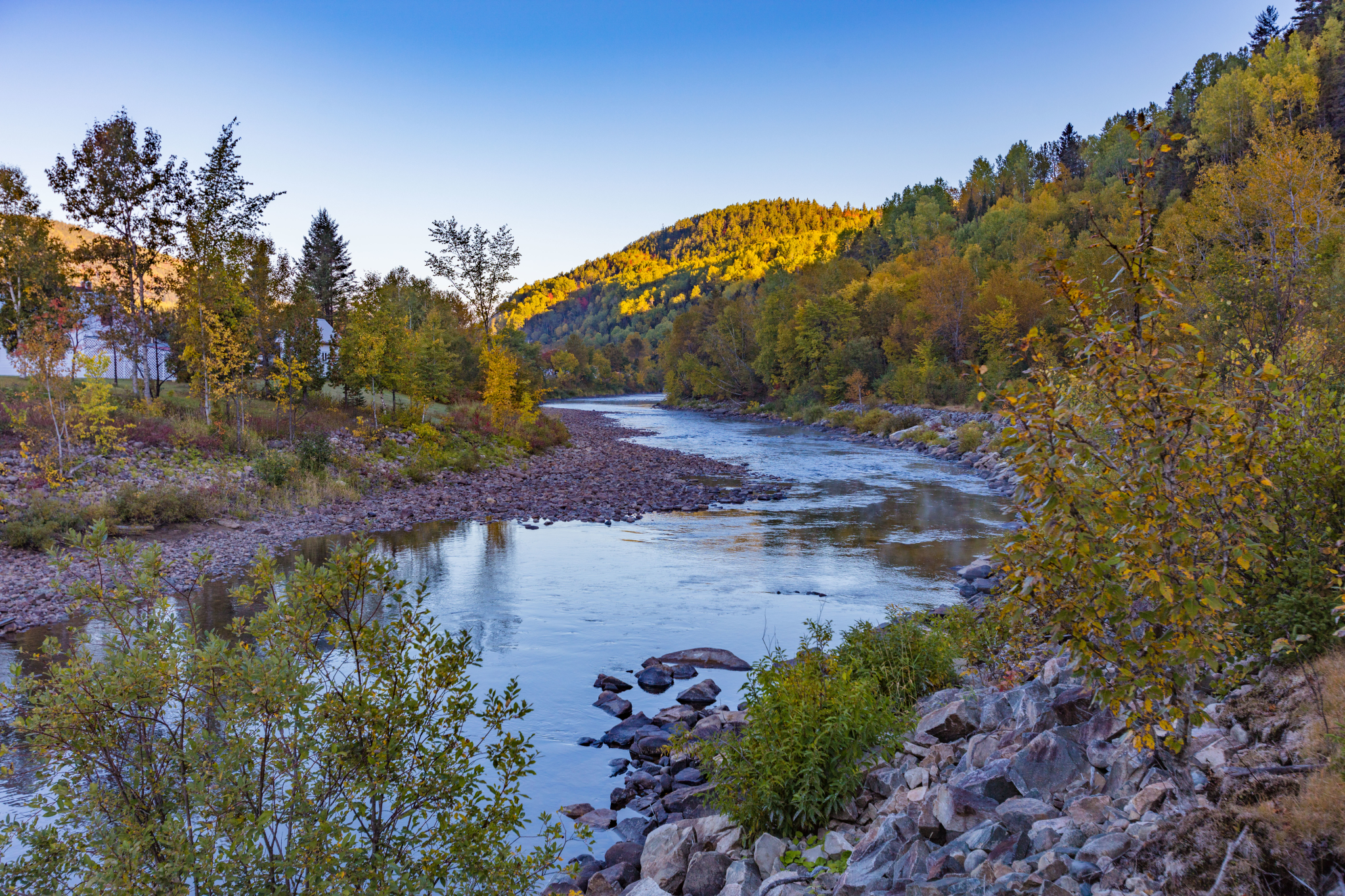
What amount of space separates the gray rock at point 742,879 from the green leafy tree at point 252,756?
140 cm

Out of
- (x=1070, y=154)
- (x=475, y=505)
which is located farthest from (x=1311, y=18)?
(x=475, y=505)

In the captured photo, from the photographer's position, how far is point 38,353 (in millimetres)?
17312

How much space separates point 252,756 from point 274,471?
2000 cm

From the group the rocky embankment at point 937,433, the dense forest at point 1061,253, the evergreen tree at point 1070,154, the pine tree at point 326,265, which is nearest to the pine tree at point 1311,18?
the dense forest at point 1061,253

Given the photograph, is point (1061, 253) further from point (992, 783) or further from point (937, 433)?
point (992, 783)

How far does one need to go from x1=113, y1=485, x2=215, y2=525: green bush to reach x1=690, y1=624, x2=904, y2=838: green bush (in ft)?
51.6

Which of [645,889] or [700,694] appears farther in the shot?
[700,694]

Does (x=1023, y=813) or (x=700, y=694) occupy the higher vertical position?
(x=1023, y=813)

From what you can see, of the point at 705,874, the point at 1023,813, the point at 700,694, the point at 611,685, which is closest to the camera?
the point at 1023,813

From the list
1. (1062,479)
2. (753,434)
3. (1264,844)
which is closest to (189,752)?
(1062,479)

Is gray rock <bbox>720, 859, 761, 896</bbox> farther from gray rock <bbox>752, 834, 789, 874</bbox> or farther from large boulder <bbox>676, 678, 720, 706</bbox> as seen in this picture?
large boulder <bbox>676, 678, 720, 706</bbox>

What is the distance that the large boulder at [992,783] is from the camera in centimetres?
528

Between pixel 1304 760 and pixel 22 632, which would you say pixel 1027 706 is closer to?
pixel 1304 760

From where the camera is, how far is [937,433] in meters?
41.9
